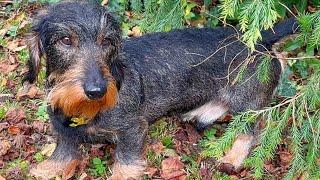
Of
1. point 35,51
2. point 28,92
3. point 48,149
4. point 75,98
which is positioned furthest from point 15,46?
point 75,98

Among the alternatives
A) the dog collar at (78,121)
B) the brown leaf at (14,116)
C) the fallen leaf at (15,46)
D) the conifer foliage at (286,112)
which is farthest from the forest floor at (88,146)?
the dog collar at (78,121)

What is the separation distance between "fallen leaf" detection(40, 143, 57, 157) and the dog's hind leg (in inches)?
46.7

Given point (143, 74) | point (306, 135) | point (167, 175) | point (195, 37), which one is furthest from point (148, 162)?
point (306, 135)

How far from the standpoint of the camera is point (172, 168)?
4586 mm

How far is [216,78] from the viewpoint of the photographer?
4.63 meters

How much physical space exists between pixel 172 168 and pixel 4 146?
1382 millimetres

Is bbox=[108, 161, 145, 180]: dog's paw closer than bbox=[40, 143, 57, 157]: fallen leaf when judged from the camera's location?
Yes

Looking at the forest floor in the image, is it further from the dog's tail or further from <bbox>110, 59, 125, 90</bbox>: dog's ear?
the dog's tail

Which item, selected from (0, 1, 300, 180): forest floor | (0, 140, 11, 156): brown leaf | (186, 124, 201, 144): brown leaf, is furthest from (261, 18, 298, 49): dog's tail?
(0, 140, 11, 156): brown leaf

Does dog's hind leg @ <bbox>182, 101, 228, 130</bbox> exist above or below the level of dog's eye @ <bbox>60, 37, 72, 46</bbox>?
below

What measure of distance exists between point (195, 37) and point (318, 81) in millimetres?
1335

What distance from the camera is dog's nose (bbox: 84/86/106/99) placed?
11.3 feet

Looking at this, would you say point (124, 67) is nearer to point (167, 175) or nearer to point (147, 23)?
point (167, 175)

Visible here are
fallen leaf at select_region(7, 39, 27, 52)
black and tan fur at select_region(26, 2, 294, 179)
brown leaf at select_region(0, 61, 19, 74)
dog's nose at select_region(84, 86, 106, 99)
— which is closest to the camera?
dog's nose at select_region(84, 86, 106, 99)
